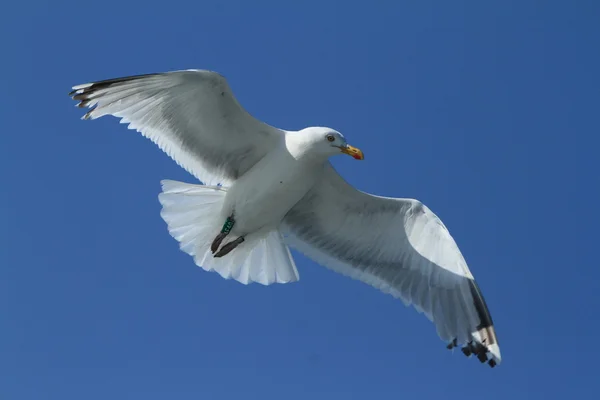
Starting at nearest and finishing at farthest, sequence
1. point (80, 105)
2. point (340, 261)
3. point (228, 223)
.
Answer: point (80, 105)
point (228, 223)
point (340, 261)

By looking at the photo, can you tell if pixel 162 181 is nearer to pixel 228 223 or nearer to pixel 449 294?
pixel 228 223

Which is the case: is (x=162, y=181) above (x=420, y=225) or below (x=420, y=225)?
below

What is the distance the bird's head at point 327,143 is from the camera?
23.6ft

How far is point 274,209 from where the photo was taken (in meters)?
7.56

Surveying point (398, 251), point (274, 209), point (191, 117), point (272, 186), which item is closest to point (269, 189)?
point (272, 186)

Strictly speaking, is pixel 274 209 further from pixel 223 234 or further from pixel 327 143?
pixel 327 143

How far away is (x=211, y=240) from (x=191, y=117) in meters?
1.13

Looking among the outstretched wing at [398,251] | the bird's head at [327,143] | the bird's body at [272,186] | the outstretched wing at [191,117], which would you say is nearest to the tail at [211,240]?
the bird's body at [272,186]

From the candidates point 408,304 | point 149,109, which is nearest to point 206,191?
point 149,109

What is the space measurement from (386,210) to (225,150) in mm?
1545

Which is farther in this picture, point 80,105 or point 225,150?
point 225,150

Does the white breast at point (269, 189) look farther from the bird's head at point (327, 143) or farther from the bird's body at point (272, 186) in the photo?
the bird's head at point (327, 143)

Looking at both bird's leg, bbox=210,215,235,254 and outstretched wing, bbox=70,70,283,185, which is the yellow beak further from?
bird's leg, bbox=210,215,235,254

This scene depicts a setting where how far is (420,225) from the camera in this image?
7.62 m
